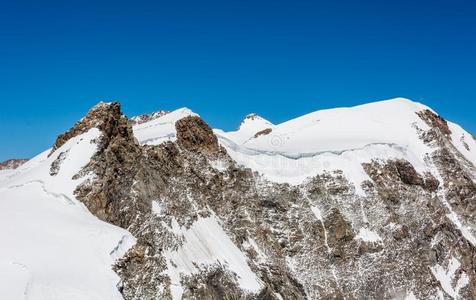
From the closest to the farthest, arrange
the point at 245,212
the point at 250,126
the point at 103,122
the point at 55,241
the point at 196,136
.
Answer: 1. the point at 55,241
2. the point at 103,122
3. the point at 245,212
4. the point at 196,136
5. the point at 250,126

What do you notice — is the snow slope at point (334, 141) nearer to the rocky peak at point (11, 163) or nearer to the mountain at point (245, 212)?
the mountain at point (245, 212)

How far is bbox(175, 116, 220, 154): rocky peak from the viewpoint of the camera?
48.3m

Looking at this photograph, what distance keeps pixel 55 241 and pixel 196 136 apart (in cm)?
2244

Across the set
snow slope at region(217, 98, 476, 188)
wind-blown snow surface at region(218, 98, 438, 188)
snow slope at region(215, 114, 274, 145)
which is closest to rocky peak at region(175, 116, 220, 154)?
snow slope at region(217, 98, 476, 188)

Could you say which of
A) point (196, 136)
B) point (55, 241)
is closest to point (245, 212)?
point (196, 136)

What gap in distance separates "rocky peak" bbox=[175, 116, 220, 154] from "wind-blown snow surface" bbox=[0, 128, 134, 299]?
11.1 meters

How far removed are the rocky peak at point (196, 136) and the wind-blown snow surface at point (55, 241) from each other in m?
11.1

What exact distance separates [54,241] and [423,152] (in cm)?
4549

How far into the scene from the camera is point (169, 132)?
4812 cm

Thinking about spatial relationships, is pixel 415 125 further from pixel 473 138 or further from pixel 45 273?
pixel 45 273

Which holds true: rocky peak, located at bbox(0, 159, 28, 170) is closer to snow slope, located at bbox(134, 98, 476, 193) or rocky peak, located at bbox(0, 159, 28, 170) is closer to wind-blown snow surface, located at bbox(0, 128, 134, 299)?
snow slope, located at bbox(134, 98, 476, 193)

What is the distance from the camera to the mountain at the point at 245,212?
2998cm

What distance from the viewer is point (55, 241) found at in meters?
28.4

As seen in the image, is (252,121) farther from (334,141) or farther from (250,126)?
(334,141)
